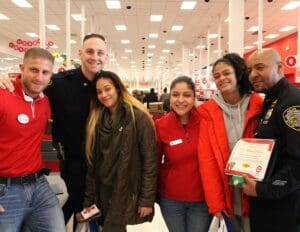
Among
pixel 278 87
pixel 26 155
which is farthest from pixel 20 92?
pixel 278 87

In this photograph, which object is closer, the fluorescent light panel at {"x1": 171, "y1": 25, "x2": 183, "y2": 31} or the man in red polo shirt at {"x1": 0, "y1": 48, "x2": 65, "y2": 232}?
the man in red polo shirt at {"x1": 0, "y1": 48, "x2": 65, "y2": 232}

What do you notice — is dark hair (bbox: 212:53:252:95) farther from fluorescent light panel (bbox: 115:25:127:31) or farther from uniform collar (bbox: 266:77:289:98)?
fluorescent light panel (bbox: 115:25:127:31)

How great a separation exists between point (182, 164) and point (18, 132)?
1.11 metres

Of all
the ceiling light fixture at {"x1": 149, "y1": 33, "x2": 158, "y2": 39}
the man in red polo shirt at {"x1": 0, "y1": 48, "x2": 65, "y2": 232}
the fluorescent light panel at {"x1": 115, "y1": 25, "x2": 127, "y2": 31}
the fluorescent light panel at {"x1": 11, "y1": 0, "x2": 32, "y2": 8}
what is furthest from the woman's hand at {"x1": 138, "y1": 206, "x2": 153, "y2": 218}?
the ceiling light fixture at {"x1": 149, "y1": 33, "x2": 158, "y2": 39}

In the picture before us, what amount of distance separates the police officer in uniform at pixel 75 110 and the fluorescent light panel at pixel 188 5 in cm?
763

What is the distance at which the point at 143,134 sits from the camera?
86.1 inches

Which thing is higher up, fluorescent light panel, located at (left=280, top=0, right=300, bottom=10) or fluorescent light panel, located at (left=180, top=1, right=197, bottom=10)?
fluorescent light panel, located at (left=280, top=0, right=300, bottom=10)

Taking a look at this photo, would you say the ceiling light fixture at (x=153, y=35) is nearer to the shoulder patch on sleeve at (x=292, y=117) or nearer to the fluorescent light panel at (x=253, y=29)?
the fluorescent light panel at (x=253, y=29)

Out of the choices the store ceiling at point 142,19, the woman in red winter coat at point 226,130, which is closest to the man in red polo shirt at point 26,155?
the woman in red winter coat at point 226,130

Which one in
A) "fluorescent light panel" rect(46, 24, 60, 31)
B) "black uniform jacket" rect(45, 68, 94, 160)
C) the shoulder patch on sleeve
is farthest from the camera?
"fluorescent light panel" rect(46, 24, 60, 31)

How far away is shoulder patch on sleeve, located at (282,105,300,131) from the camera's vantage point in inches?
67.9

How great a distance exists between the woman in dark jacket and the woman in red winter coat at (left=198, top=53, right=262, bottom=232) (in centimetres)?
37

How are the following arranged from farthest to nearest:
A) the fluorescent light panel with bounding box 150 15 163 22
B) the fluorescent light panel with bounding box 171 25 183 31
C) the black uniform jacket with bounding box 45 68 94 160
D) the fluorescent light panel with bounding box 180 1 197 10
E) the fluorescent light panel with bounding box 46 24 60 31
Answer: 1. the fluorescent light panel with bounding box 171 25 183 31
2. the fluorescent light panel with bounding box 46 24 60 31
3. the fluorescent light panel with bounding box 150 15 163 22
4. the fluorescent light panel with bounding box 180 1 197 10
5. the black uniform jacket with bounding box 45 68 94 160

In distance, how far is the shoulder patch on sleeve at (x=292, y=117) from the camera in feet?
5.66
